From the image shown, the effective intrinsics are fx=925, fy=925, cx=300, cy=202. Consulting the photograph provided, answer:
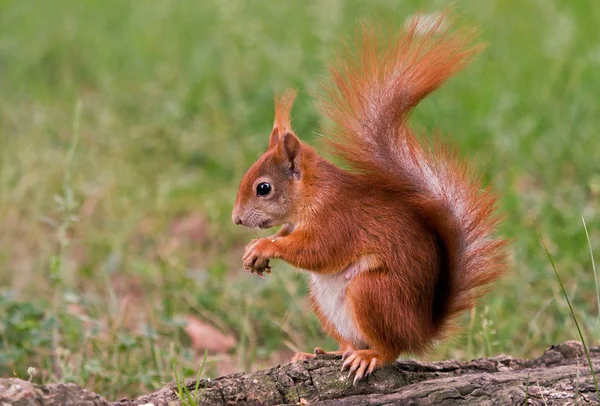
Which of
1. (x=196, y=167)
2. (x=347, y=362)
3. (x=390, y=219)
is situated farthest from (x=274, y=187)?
(x=196, y=167)

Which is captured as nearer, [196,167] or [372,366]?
[372,366]

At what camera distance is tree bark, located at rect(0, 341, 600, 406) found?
1.90m

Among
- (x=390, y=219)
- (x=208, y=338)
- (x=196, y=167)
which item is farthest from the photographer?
(x=196, y=167)

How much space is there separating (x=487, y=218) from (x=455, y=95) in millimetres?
2669

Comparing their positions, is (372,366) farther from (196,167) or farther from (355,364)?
(196,167)

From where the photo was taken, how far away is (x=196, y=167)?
460 cm

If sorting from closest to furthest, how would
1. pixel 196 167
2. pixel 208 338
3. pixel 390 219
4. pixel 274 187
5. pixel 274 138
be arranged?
pixel 390 219 → pixel 274 187 → pixel 274 138 → pixel 208 338 → pixel 196 167

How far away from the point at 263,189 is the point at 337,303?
1.18 ft

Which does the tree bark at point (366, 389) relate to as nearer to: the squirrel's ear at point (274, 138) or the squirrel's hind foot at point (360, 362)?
the squirrel's hind foot at point (360, 362)

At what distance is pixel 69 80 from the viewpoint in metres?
5.29

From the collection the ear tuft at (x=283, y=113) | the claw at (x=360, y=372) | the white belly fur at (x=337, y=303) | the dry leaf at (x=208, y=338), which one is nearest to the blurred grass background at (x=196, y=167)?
the dry leaf at (x=208, y=338)

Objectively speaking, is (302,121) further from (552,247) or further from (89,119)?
(552,247)

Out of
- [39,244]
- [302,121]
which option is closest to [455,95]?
[302,121]

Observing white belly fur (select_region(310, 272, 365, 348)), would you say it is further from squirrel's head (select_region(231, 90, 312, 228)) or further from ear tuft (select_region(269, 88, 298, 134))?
ear tuft (select_region(269, 88, 298, 134))
